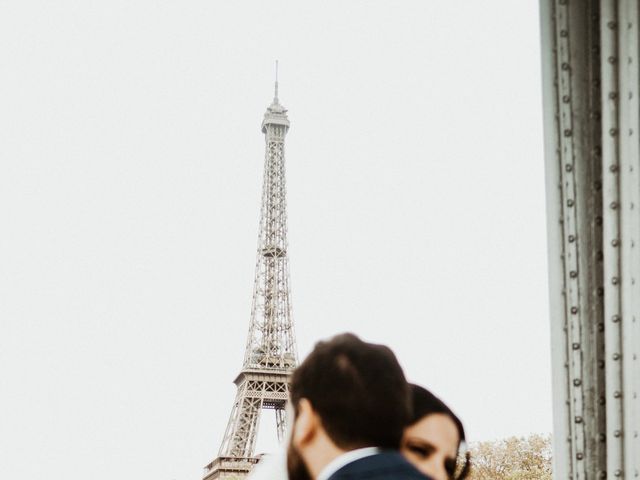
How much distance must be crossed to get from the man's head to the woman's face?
15 centimetres

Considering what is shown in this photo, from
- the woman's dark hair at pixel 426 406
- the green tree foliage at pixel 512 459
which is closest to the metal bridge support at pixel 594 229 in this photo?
the woman's dark hair at pixel 426 406

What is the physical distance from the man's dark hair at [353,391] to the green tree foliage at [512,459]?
19.8m

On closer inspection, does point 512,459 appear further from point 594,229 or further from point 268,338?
point 594,229

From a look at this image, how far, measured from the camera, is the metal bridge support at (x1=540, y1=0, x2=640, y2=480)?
72.6 inches

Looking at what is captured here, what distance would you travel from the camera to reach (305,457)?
1515 mm

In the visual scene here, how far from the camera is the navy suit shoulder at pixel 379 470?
1.45 metres

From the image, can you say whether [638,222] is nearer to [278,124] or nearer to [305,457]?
[305,457]

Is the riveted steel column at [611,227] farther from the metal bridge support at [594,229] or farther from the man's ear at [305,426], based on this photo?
the man's ear at [305,426]

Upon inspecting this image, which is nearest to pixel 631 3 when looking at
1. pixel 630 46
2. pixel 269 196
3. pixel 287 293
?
pixel 630 46

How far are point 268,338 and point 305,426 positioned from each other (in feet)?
112

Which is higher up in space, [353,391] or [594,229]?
[594,229]

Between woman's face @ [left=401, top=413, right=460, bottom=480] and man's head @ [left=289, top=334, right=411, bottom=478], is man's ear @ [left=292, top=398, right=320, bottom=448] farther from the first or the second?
woman's face @ [left=401, top=413, right=460, bottom=480]

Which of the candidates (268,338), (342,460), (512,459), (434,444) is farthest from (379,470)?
(268,338)

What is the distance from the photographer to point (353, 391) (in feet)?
5.03
